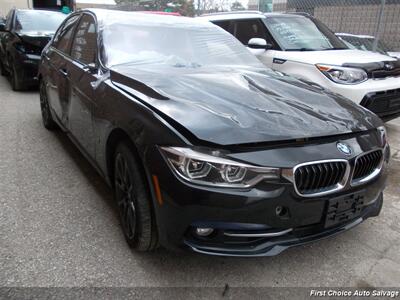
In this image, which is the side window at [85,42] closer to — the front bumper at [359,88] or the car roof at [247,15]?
the front bumper at [359,88]

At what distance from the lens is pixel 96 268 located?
7.90 feet

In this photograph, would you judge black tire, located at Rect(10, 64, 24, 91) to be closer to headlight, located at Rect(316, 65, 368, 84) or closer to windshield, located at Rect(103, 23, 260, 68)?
windshield, located at Rect(103, 23, 260, 68)

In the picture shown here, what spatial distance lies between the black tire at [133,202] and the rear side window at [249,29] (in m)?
4.01

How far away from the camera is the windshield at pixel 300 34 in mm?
5509

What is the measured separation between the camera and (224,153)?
6.47ft

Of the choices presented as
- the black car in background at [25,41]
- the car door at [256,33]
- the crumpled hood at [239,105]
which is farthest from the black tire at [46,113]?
the car door at [256,33]

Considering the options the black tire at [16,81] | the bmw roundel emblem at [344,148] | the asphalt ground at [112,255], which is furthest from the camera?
the black tire at [16,81]

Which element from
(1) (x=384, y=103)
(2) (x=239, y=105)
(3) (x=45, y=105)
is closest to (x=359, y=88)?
(1) (x=384, y=103)

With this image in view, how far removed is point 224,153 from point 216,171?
0.34 feet

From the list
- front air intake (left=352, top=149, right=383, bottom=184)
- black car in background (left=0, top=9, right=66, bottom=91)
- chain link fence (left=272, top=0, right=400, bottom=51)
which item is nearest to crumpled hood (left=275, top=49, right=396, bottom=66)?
front air intake (left=352, top=149, right=383, bottom=184)

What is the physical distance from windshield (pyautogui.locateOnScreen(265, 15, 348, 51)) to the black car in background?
4.36 m

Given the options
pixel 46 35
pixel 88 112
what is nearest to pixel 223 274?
pixel 88 112

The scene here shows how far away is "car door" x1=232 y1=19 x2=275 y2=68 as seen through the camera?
218 inches

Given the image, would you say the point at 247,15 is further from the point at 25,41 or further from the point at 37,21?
the point at 37,21
